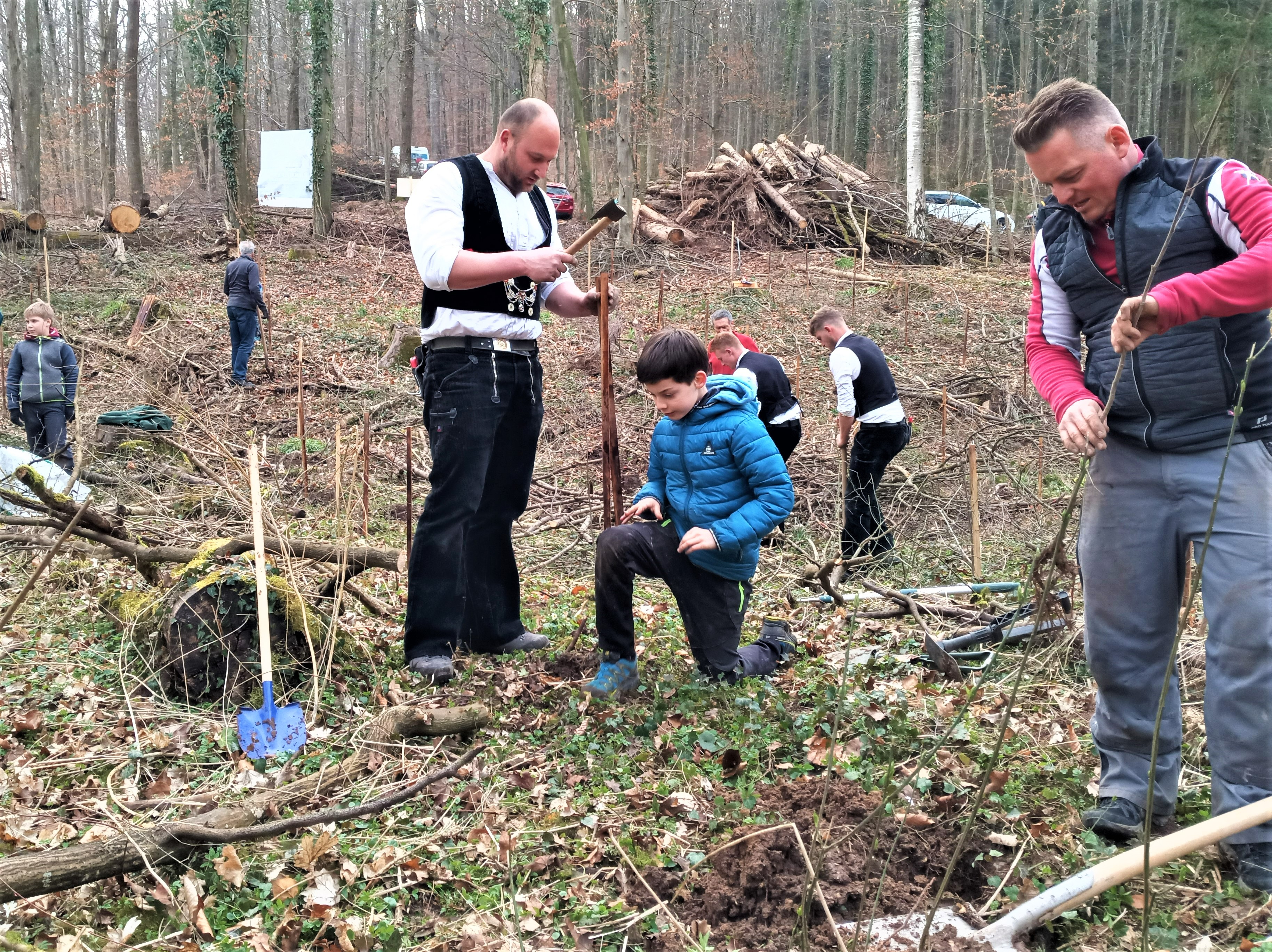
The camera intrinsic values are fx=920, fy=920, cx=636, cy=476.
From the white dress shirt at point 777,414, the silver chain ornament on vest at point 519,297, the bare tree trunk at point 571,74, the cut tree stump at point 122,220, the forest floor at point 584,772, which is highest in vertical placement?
the bare tree trunk at point 571,74

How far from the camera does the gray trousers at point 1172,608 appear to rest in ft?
7.81

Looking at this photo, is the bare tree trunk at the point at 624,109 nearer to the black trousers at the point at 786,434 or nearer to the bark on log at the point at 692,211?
A: the bark on log at the point at 692,211

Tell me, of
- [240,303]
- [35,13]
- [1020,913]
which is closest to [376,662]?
[1020,913]

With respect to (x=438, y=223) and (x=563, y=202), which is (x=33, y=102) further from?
(x=438, y=223)

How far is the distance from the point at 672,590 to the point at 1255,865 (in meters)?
2.12

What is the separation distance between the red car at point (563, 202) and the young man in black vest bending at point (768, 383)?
17.1m

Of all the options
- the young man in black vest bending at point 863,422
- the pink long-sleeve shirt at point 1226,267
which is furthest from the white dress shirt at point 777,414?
the pink long-sleeve shirt at point 1226,267

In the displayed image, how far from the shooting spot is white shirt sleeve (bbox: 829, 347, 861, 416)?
662cm

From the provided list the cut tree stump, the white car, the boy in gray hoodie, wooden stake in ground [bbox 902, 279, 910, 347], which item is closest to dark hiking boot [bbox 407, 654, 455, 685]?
the boy in gray hoodie

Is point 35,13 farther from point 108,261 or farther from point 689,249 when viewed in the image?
point 689,249

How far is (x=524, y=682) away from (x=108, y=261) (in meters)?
16.9

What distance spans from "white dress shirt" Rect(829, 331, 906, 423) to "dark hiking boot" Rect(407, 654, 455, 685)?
12.4ft

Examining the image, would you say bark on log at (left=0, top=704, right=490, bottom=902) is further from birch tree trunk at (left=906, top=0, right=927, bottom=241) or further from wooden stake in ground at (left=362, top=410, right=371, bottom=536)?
birch tree trunk at (left=906, top=0, right=927, bottom=241)

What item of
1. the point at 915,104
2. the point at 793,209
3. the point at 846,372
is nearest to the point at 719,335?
the point at 846,372
